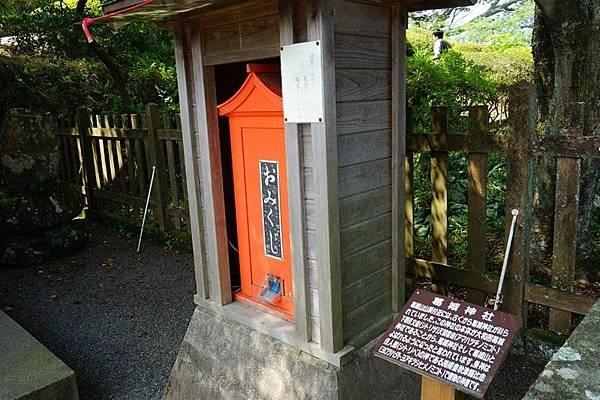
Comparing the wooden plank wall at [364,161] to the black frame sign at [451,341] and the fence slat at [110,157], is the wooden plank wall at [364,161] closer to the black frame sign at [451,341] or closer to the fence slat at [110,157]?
the black frame sign at [451,341]

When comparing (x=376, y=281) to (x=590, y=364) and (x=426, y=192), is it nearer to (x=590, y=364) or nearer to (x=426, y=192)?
(x=590, y=364)

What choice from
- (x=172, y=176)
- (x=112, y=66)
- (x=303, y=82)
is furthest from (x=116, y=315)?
(x=112, y=66)

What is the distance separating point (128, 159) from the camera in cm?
653

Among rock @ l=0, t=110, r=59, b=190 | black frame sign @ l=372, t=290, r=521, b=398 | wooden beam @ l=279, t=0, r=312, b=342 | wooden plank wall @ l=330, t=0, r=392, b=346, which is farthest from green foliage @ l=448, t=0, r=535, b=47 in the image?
black frame sign @ l=372, t=290, r=521, b=398

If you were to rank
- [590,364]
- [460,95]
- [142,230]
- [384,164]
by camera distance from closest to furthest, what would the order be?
[590,364] → [384,164] → [460,95] → [142,230]

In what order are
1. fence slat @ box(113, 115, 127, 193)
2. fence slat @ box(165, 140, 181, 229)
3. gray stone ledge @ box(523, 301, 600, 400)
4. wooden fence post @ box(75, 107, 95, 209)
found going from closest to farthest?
gray stone ledge @ box(523, 301, 600, 400) < fence slat @ box(165, 140, 181, 229) < fence slat @ box(113, 115, 127, 193) < wooden fence post @ box(75, 107, 95, 209)

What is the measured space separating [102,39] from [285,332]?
743cm

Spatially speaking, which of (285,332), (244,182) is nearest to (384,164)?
(244,182)

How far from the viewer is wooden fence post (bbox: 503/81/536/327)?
9.20ft

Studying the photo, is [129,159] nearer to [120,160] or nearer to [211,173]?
[120,160]

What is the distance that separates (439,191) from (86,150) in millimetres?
6144

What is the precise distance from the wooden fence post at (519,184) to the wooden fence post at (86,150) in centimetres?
642

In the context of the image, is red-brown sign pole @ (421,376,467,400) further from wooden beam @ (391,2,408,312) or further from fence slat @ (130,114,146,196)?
fence slat @ (130,114,146,196)

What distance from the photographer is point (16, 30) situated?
8.69 m
